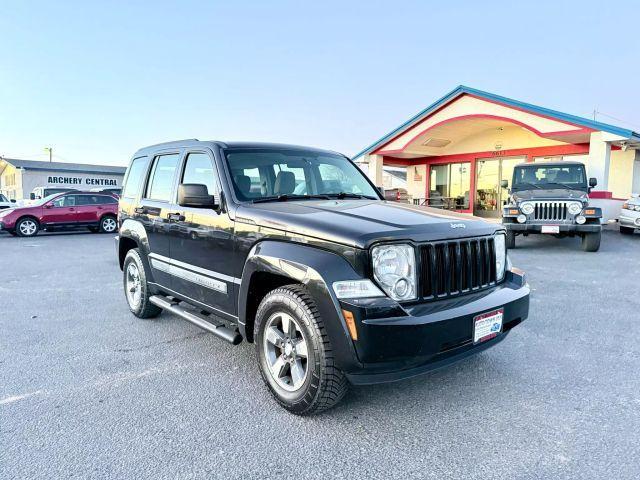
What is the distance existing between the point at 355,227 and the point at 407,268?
410mm

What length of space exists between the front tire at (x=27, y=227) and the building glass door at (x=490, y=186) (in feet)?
58.7

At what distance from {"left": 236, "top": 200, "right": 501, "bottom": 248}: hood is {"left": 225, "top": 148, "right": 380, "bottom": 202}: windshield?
0.26 m

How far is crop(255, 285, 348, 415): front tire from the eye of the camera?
2.77 meters

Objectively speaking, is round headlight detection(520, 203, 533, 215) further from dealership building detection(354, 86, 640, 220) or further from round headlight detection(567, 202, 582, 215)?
dealership building detection(354, 86, 640, 220)

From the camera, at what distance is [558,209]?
10070mm

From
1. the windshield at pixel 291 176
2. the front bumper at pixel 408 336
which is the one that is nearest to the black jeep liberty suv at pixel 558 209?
the windshield at pixel 291 176

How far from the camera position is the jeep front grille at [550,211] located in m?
10.0

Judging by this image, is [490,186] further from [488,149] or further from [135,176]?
[135,176]

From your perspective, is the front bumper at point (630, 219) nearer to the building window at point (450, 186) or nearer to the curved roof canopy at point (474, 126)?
the curved roof canopy at point (474, 126)

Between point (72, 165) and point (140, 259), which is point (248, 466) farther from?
point (72, 165)

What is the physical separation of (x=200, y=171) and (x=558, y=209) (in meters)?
8.77

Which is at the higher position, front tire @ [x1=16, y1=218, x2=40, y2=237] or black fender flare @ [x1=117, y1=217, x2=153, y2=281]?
black fender flare @ [x1=117, y1=217, x2=153, y2=281]

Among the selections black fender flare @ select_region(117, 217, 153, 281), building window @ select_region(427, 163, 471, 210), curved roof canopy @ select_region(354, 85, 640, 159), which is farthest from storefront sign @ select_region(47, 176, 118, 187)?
black fender flare @ select_region(117, 217, 153, 281)

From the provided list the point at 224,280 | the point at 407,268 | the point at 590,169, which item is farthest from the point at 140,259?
the point at 590,169
